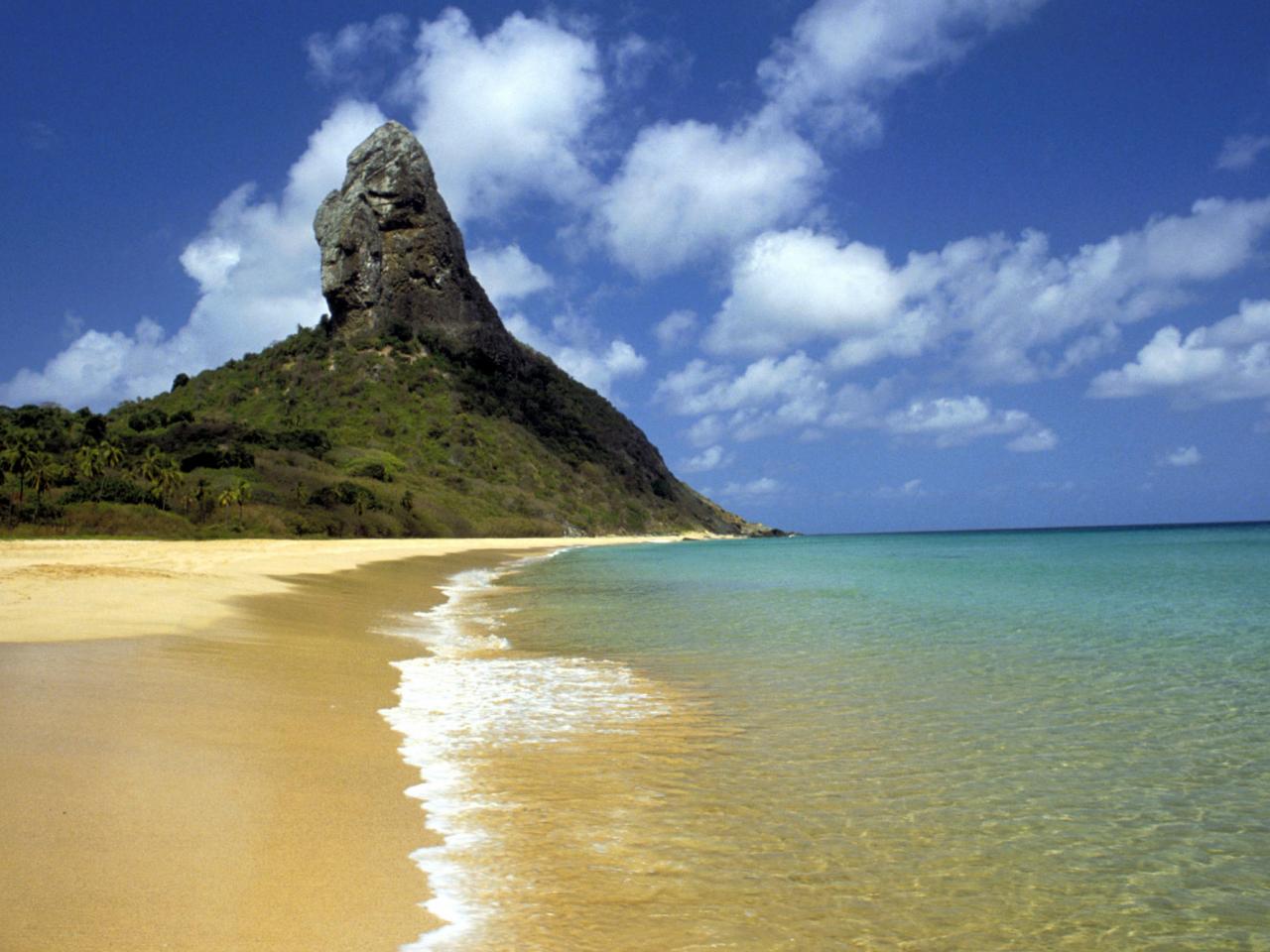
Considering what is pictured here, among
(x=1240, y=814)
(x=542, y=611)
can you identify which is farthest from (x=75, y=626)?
(x=1240, y=814)

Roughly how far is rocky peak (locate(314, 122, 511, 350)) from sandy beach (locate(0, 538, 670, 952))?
419ft

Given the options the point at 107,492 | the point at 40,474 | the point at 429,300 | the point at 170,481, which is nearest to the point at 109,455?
the point at 170,481

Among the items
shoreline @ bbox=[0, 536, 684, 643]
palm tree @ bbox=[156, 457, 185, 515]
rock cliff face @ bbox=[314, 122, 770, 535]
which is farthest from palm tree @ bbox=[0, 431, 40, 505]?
rock cliff face @ bbox=[314, 122, 770, 535]

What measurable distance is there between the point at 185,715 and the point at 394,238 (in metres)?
141

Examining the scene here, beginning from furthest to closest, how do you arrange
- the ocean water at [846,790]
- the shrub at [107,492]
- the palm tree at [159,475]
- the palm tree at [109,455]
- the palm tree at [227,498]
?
the palm tree at [109,455]
the palm tree at [227,498]
the palm tree at [159,475]
the shrub at [107,492]
the ocean water at [846,790]

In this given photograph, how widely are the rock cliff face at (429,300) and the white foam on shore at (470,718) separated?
115632mm

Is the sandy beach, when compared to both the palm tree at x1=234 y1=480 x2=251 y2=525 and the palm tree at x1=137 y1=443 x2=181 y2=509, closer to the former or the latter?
the palm tree at x1=137 y1=443 x2=181 y2=509

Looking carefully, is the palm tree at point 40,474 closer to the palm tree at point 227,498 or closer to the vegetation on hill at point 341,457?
the vegetation on hill at point 341,457

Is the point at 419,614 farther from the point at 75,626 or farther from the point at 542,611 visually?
the point at 75,626

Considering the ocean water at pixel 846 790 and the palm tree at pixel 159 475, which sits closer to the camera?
the ocean water at pixel 846 790

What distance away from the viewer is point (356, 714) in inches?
364

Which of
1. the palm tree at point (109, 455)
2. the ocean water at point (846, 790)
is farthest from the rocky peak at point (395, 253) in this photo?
the ocean water at point (846, 790)

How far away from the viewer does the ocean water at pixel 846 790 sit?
4.73 m

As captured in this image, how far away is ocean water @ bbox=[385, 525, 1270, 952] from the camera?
4.73 meters
